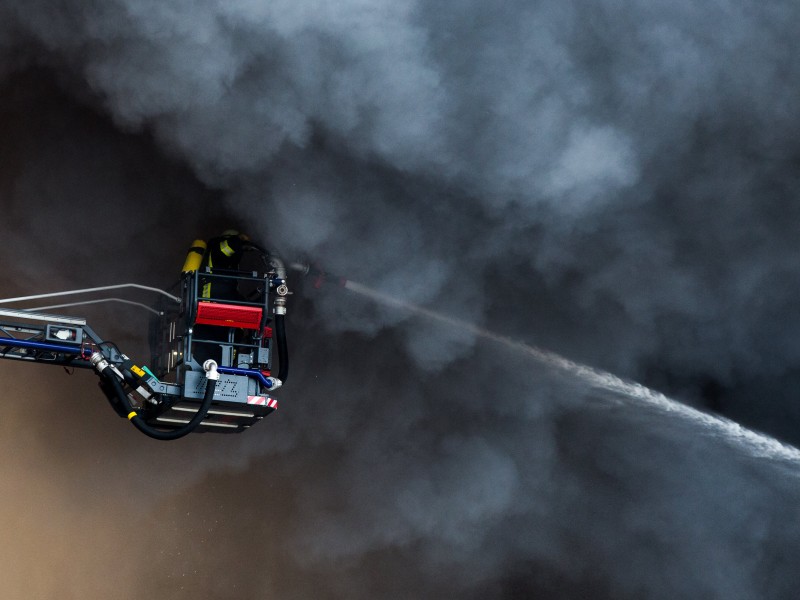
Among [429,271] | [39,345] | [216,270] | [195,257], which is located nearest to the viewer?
[39,345]

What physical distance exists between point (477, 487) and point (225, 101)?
5.13 m

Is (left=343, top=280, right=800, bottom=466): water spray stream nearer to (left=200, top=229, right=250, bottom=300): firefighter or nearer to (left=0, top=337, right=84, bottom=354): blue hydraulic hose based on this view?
(left=200, top=229, right=250, bottom=300): firefighter

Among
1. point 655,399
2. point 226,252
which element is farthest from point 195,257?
point 655,399

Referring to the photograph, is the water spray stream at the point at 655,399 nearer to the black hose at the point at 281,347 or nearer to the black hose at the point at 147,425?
the black hose at the point at 281,347

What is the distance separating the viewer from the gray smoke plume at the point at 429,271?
11.7 metres

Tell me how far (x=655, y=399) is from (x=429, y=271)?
10.3 feet

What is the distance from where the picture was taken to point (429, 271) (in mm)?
12953

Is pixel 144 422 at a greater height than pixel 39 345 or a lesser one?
lesser

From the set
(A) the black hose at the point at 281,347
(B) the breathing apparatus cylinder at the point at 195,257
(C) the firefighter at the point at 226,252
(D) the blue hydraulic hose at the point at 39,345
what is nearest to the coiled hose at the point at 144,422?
(D) the blue hydraulic hose at the point at 39,345

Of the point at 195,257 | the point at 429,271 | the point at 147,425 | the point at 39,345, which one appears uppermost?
the point at 429,271

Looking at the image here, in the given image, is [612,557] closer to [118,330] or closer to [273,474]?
[273,474]

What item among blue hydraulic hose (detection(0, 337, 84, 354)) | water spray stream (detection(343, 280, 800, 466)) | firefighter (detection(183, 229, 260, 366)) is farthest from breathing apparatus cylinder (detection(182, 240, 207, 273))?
water spray stream (detection(343, 280, 800, 466))

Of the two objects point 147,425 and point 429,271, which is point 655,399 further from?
point 147,425

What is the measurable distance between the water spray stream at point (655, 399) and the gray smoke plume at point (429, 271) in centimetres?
12
